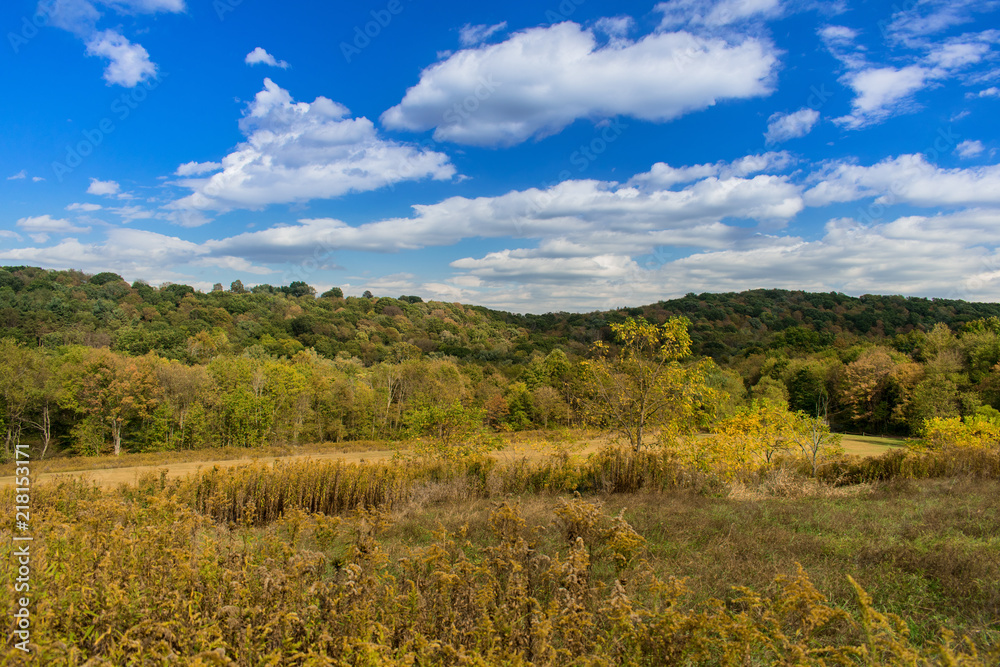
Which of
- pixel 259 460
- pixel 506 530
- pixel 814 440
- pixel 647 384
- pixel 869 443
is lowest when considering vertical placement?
pixel 869 443

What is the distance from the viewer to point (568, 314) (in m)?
97.1

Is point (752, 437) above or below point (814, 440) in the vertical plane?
above

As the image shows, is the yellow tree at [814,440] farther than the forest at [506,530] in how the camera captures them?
Yes

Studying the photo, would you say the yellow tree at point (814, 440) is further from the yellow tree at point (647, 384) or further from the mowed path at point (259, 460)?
the yellow tree at point (647, 384)

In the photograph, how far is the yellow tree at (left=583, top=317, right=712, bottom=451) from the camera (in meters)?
11.1

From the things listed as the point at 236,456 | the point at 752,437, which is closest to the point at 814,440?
the point at 752,437

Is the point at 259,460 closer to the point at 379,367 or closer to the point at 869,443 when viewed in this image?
the point at 379,367

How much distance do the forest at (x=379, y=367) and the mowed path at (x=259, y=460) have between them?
1.82 metres

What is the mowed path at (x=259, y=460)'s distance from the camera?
1266 centimetres

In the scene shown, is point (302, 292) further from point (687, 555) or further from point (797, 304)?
point (687, 555)

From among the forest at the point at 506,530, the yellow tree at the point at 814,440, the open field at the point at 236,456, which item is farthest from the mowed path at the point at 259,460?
the yellow tree at the point at 814,440

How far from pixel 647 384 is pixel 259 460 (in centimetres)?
2165

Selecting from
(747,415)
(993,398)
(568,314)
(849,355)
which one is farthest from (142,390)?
(568,314)

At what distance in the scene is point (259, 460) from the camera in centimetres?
2486
